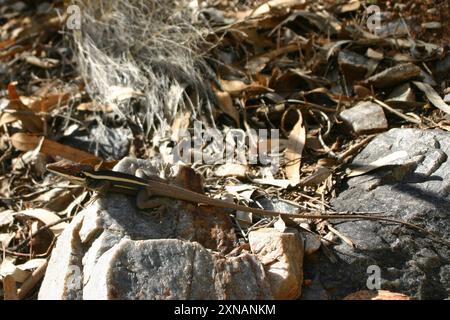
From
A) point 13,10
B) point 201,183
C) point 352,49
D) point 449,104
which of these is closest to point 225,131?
point 201,183

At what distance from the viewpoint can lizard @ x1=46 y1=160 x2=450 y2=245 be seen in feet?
13.1

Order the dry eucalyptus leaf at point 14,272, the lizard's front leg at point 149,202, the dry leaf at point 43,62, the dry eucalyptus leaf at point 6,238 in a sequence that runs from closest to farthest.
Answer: the lizard's front leg at point 149,202 → the dry eucalyptus leaf at point 14,272 → the dry eucalyptus leaf at point 6,238 → the dry leaf at point 43,62

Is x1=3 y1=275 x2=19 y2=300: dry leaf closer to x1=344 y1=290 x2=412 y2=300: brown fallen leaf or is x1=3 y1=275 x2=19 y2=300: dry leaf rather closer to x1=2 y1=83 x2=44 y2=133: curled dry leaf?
x1=344 y1=290 x2=412 y2=300: brown fallen leaf

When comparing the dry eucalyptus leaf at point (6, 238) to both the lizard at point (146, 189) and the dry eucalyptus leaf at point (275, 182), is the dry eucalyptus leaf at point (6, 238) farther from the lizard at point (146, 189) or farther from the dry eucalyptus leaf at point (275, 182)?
the dry eucalyptus leaf at point (275, 182)

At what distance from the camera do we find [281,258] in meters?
3.54

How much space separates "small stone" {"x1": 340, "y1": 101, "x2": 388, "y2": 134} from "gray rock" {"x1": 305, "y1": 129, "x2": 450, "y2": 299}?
37 centimetres

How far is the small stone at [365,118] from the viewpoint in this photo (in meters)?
4.91

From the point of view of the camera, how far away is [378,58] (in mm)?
5562

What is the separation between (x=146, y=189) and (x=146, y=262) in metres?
0.98

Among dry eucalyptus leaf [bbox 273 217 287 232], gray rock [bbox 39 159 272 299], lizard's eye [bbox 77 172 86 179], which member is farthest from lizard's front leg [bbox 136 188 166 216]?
dry eucalyptus leaf [bbox 273 217 287 232]

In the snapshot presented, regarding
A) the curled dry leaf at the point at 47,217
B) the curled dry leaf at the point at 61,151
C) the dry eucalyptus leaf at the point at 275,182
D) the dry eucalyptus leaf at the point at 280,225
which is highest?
the curled dry leaf at the point at 61,151

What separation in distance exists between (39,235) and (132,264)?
1.80 m

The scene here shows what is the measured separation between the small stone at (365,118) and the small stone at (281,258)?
1.48m

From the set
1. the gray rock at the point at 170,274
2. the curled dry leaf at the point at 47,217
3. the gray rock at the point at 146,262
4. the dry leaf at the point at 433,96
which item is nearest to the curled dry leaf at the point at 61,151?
the curled dry leaf at the point at 47,217
